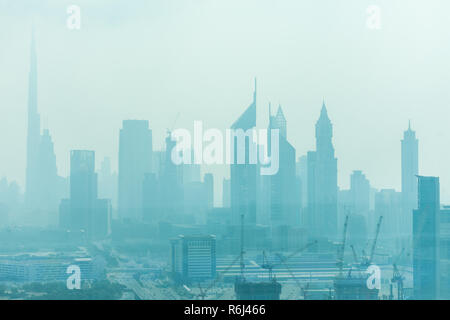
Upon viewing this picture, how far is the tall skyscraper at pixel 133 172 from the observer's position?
776 cm

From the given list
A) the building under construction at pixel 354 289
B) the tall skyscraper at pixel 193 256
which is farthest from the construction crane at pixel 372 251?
the tall skyscraper at pixel 193 256

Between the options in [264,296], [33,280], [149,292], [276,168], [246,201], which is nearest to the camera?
[264,296]

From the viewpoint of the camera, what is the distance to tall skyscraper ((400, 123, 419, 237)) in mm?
6733

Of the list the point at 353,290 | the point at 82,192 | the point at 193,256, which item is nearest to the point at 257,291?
the point at 353,290

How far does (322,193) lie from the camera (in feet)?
27.3

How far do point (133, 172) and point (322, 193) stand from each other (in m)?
2.58

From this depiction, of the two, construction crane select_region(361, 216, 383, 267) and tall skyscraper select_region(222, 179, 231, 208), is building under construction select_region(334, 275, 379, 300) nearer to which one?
tall skyscraper select_region(222, 179, 231, 208)

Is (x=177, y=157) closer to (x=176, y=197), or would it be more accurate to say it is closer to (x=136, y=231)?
(x=176, y=197)

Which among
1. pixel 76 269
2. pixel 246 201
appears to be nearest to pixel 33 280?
pixel 76 269

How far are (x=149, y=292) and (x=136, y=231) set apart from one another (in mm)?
2704

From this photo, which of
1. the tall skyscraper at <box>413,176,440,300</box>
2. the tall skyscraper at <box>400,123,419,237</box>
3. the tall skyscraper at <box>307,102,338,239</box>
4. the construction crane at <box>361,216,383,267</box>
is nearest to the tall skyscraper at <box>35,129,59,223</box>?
the tall skyscraper at <box>307,102,338,239</box>

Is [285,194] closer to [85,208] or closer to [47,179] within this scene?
[85,208]

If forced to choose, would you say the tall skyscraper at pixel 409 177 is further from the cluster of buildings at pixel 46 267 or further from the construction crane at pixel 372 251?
the cluster of buildings at pixel 46 267

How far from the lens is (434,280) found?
711cm
